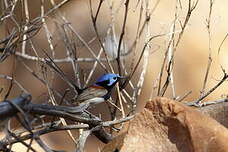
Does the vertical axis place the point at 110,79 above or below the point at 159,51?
above

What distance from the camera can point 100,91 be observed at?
205 inches

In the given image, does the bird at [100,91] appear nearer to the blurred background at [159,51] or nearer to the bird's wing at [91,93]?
the bird's wing at [91,93]

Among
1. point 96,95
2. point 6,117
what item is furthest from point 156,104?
point 96,95

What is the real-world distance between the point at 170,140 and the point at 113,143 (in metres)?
0.36

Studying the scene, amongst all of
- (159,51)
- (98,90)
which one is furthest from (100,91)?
(159,51)

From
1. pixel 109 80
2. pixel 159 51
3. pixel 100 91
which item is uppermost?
pixel 109 80

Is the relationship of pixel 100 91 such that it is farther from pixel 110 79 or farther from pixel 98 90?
pixel 110 79

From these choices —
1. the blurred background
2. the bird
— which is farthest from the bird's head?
the blurred background

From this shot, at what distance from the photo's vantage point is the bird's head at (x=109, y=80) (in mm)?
4930

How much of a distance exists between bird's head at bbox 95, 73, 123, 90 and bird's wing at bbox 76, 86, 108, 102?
5 cm

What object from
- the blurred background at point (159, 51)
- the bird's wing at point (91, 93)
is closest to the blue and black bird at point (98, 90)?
the bird's wing at point (91, 93)

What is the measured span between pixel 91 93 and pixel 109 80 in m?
0.22

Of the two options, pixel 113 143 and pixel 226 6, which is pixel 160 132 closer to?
pixel 113 143

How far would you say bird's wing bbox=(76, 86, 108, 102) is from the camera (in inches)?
197
